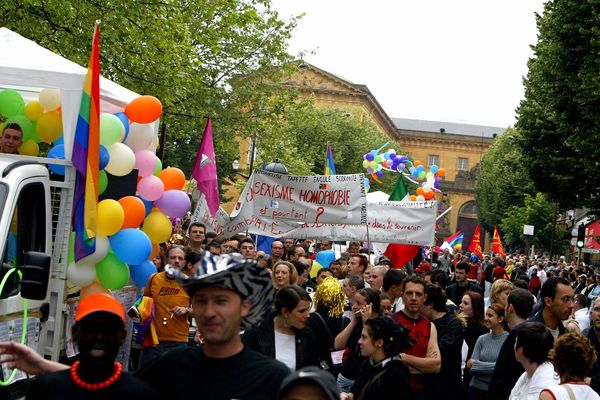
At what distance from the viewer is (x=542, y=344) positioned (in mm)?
7207

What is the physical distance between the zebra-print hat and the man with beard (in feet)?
0.96

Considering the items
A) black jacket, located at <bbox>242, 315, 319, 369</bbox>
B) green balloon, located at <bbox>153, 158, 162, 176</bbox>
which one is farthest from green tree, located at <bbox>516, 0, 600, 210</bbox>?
black jacket, located at <bbox>242, 315, 319, 369</bbox>

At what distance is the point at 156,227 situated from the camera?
1062 centimetres

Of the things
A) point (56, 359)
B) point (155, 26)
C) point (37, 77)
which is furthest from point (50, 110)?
point (155, 26)

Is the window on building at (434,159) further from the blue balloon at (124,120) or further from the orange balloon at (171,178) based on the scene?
the blue balloon at (124,120)

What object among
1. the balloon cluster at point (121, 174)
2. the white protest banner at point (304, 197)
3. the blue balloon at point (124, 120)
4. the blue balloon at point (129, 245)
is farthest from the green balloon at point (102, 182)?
the white protest banner at point (304, 197)

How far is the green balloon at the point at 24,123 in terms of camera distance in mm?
9831

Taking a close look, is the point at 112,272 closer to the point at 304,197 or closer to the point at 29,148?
the point at 29,148

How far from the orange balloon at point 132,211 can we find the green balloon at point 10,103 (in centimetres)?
128

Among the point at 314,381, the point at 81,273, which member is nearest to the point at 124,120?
the point at 81,273

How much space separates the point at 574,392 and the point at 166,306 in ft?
16.2

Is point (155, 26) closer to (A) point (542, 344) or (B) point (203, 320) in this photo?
(A) point (542, 344)

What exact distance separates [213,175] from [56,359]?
752 centimetres

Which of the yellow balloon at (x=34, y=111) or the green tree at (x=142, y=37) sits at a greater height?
the green tree at (x=142, y=37)
